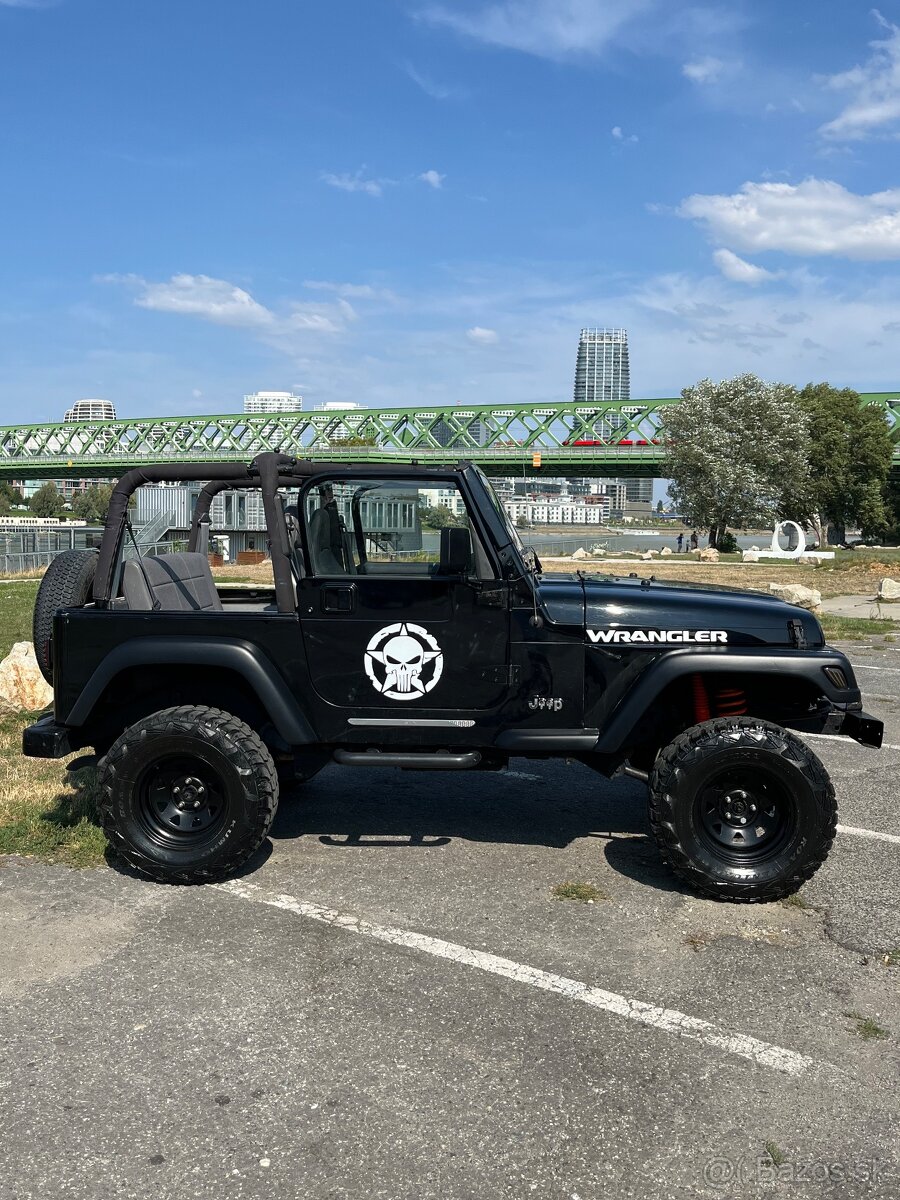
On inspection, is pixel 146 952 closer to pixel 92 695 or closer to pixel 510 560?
pixel 92 695

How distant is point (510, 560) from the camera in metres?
5.09

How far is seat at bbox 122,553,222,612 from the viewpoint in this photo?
5.34 m

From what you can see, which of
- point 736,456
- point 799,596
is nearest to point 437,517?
point 799,596

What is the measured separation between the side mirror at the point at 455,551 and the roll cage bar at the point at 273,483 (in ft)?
0.69

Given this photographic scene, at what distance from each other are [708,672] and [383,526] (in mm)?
1863

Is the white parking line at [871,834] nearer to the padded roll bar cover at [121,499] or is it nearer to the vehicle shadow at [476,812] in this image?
the vehicle shadow at [476,812]

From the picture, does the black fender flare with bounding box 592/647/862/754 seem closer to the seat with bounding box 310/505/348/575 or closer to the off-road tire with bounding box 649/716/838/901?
the off-road tire with bounding box 649/716/838/901

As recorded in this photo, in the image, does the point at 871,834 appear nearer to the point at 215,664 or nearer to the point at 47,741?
the point at 215,664

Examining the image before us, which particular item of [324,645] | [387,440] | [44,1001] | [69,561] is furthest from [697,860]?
[387,440]

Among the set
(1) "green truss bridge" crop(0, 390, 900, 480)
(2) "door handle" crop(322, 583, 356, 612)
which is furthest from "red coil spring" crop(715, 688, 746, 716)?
(1) "green truss bridge" crop(0, 390, 900, 480)

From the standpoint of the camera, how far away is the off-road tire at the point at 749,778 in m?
4.82

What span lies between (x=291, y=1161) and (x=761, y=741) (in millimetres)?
2891

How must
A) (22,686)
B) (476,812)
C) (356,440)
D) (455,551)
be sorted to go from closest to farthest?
(455,551) < (476,812) < (22,686) < (356,440)

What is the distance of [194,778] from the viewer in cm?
513
